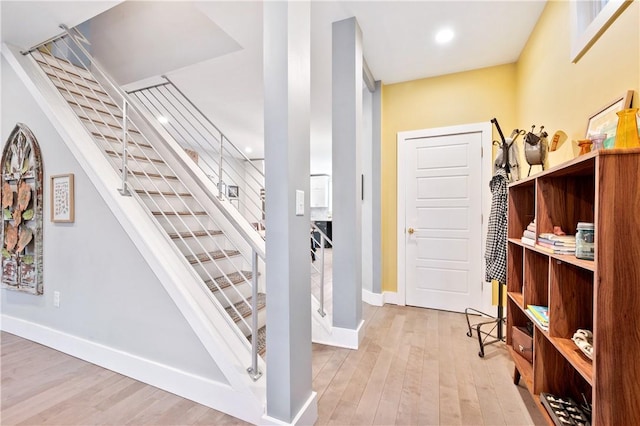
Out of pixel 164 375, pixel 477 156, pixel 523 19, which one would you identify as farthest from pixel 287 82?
pixel 477 156

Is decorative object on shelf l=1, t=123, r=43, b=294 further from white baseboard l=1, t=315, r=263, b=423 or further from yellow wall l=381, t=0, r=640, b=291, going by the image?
yellow wall l=381, t=0, r=640, b=291

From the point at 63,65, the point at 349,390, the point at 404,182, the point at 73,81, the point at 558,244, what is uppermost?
the point at 63,65

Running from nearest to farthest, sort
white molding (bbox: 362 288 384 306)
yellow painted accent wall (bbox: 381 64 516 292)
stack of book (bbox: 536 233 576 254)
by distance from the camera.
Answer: stack of book (bbox: 536 233 576 254) → yellow painted accent wall (bbox: 381 64 516 292) → white molding (bbox: 362 288 384 306)

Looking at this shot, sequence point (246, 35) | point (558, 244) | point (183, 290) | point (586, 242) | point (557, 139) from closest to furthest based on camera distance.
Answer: point (586, 242)
point (558, 244)
point (183, 290)
point (557, 139)
point (246, 35)

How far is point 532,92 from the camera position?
2.51 metres

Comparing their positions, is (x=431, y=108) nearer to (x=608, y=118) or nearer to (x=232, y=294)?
(x=608, y=118)

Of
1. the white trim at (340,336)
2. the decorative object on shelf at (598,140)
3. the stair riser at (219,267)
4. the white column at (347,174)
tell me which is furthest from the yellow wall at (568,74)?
the stair riser at (219,267)

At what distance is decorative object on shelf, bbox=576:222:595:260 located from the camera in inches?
41.4

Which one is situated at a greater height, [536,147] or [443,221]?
[536,147]

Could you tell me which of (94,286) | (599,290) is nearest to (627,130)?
(599,290)

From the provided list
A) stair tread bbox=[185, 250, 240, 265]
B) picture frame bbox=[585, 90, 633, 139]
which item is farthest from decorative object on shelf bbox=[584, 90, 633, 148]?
stair tread bbox=[185, 250, 240, 265]

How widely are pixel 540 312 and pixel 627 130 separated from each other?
88cm

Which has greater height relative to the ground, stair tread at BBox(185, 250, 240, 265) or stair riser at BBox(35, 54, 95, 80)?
stair riser at BBox(35, 54, 95, 80)

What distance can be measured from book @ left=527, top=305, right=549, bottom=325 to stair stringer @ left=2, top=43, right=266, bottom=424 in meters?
1.44
